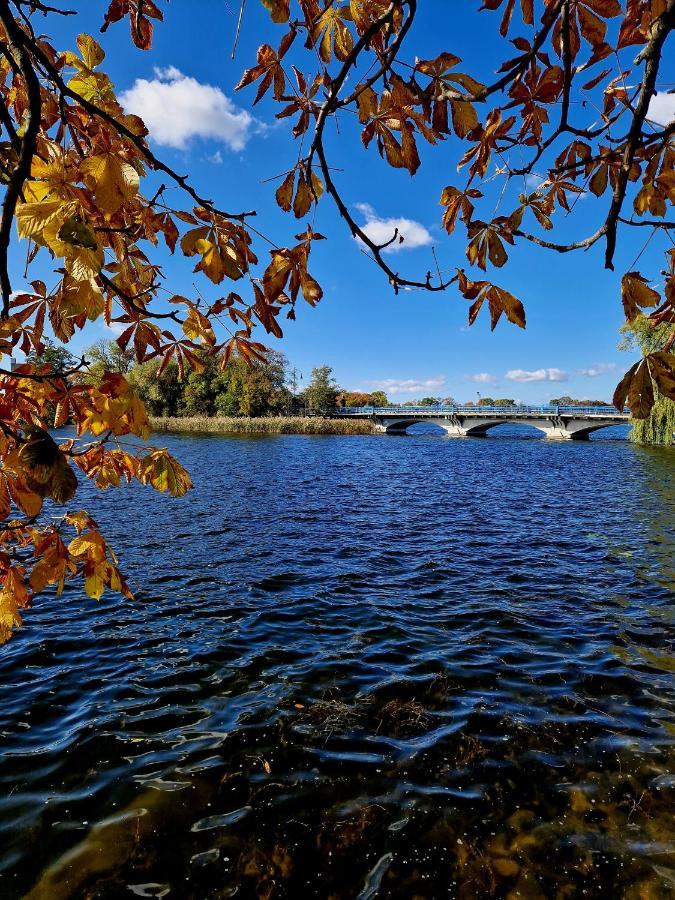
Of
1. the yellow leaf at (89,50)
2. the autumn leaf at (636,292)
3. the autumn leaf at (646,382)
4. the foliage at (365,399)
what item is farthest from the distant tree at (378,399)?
the autumn leaf at (646,382)

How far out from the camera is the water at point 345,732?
3.56 m

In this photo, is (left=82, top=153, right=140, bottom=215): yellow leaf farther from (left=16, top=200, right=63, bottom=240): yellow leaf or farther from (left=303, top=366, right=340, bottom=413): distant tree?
(left=303, top=366, right=340, bottom=413): distant tree

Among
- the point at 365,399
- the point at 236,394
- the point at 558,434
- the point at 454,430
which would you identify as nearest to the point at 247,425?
the point at 236,394

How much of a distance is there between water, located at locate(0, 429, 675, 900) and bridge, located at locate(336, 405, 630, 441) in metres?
68.2

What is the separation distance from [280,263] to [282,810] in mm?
4366

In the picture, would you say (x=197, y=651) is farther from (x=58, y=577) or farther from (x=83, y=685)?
(x=58, y=577)

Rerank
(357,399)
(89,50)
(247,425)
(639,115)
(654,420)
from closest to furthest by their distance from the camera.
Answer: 1. (639,115)
2. (89,50)
3. (654,420)
4. (247,425)
5. (357,399)

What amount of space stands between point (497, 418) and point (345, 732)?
83.6 meters

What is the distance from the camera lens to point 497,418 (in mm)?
83625

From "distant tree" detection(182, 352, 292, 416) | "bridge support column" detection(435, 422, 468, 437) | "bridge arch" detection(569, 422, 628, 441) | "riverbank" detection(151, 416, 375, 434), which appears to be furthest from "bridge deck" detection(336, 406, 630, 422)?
"distant tree" detection(182, 352, 292, 416)

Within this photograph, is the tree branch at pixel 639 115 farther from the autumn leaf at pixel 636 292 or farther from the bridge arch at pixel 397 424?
the bridge arch at pixel 397 424

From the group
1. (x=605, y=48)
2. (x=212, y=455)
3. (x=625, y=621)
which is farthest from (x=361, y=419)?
(x=605, y=48)

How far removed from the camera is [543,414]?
255 ft

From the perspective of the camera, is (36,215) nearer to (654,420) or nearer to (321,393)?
(654,420)
